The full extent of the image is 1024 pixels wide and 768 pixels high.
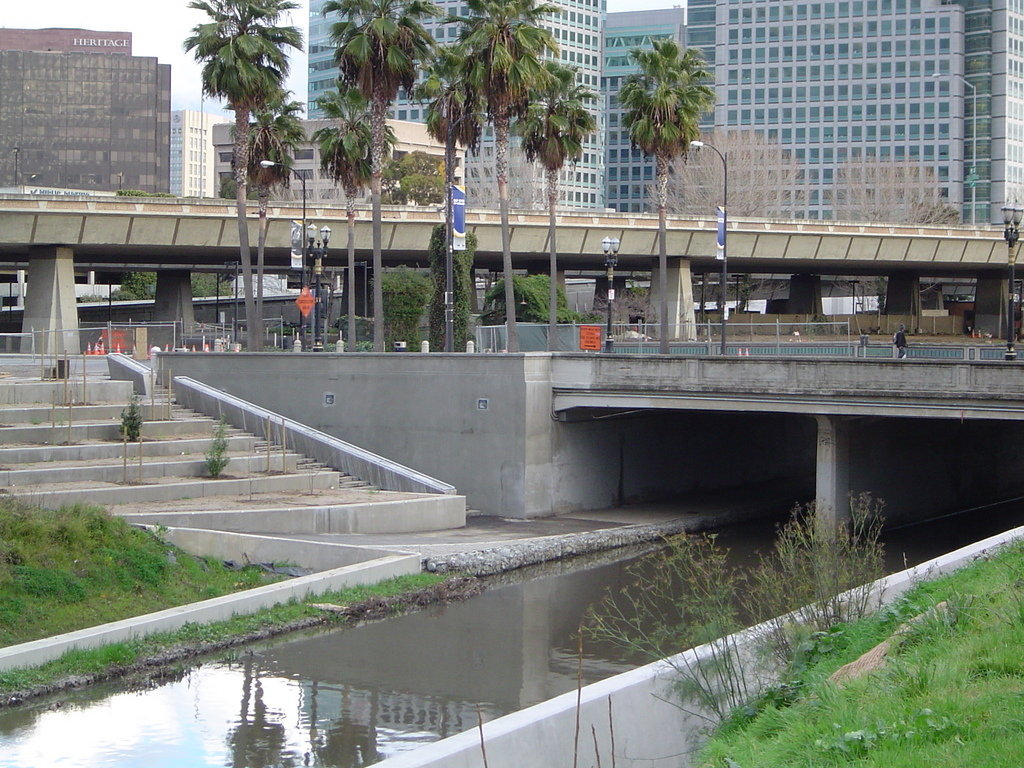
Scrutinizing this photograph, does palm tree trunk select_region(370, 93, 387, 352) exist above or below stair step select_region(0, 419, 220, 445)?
above

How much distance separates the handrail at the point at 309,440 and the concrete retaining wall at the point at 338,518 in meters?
1.28

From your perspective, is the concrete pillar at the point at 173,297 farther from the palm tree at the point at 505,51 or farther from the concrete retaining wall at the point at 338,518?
the concrete retaining wall at the point at 338,518

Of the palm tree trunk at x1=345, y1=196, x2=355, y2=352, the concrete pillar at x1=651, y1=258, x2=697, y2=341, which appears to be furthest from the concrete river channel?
the concrete pillar at x1=651, y1=258, x2=697, y2=341

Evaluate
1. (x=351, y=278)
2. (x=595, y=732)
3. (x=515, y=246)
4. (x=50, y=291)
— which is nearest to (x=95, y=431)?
(x=351, y=278)

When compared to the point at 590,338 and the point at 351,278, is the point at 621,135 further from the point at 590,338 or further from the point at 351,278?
the point at 590,338

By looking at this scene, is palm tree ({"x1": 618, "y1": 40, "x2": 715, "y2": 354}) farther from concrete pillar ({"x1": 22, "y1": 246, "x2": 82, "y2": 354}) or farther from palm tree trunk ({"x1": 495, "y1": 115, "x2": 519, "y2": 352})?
concrete pillar ({"x1": 22, "y1": 246, "x2": 82, "y2": 354})

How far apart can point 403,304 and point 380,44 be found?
24.2 meters

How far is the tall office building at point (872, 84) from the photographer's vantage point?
150 metres

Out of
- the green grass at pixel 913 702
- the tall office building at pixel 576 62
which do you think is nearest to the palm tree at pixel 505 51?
the green grass at pixel 913 702

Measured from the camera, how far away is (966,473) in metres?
42.6

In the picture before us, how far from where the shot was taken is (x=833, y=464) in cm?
3300

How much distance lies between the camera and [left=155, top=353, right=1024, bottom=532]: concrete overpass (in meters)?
31.0

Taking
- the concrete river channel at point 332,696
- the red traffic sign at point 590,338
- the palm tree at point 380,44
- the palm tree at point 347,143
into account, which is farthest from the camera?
the palm tree at point 347,143

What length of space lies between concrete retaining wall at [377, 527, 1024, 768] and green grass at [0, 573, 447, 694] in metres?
10.7
